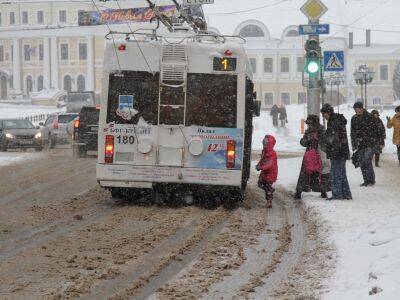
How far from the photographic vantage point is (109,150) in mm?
14344

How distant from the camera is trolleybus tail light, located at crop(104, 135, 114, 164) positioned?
47.0 ft

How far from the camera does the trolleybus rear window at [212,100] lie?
14227mm

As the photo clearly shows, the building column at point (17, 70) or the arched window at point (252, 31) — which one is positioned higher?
the arched window at point (252, 31)

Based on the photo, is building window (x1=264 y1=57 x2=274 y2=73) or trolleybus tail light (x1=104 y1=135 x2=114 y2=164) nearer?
trolleybus tail light (x1=104 y1=135 x2=114 y2=164)

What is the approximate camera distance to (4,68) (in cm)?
10675

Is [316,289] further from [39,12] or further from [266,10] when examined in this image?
[39,12]

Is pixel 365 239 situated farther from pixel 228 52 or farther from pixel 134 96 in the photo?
pixel 134 96

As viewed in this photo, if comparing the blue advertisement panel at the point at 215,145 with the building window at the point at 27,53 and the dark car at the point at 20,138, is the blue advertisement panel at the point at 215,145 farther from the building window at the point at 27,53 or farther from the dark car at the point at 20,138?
the building window at the point at 27,53

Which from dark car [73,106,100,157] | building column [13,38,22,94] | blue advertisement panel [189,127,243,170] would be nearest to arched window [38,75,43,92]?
building column [13,38,22,94]

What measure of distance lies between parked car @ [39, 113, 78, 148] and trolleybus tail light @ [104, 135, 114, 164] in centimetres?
2399

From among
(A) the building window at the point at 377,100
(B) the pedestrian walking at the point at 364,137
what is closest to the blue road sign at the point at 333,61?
(B) the pedestrian walking at the point at 364,137

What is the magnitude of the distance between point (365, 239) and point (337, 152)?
5171mm

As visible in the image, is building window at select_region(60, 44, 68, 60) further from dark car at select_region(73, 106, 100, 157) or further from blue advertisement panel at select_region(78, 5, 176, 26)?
dark car at select_region(73, 106, 100, 157)

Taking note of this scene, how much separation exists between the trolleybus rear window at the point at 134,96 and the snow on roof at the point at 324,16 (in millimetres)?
85888
